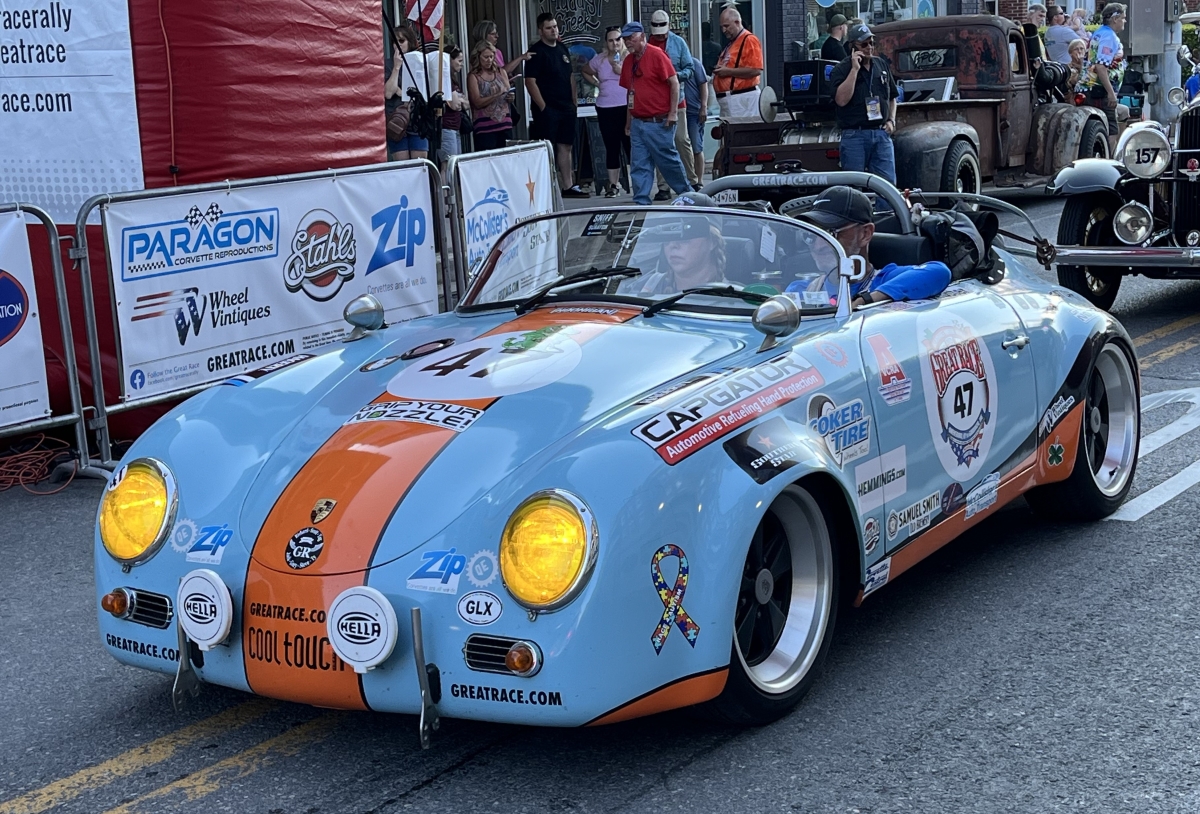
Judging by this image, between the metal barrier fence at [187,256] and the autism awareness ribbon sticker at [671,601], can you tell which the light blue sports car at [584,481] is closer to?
the autism awareness ribbon sticker at [671,601]

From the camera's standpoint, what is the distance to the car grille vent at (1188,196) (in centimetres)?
1017

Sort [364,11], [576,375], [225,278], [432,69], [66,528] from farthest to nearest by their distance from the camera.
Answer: [432,69]
[364,11]
[225,278]
[66,528]
[576,375]

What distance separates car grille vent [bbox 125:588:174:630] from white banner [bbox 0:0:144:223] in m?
4.63

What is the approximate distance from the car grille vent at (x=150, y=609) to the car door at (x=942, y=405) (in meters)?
1.89

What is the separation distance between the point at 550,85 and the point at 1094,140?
20.2 feet

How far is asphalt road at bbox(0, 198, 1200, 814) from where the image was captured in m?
3.52

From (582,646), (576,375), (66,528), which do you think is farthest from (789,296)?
(66,528)

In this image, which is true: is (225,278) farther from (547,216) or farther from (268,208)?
(547,216)

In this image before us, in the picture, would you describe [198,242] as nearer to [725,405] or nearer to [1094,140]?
[725,405]

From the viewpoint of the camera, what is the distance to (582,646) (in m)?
3.33

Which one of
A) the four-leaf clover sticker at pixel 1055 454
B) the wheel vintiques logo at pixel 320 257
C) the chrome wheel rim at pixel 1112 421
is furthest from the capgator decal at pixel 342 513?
the wheel vintiques logo at pixel 320 257

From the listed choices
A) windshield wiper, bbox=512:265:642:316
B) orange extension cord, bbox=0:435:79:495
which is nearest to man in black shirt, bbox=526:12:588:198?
orange extension cord, bbox=0:435:79:495

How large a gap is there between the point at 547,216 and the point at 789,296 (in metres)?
1.04

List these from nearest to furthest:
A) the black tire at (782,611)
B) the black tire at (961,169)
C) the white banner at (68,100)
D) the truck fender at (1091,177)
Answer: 1. the black tire at (782,611)
2. the white banner at (68,100)
3. the truck fender at (1091,177)
4. the black tire at (961,169)
